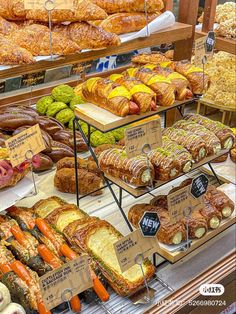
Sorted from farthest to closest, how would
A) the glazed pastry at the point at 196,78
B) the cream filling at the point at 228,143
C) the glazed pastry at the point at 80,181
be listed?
1. the glazed pastry at the point at 80,181
2. the cream filling at the point at 228,143
3. the glazed pastry at the point at 196,78

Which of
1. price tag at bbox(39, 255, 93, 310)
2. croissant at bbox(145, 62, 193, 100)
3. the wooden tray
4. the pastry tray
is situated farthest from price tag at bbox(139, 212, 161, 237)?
croissant at bbox(145, 62, 193, 100)

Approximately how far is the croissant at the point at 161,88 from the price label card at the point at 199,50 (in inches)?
11.2

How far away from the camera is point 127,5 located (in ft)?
6.57

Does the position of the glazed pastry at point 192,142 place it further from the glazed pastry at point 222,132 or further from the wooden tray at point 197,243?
the wooden tray at point 197,243

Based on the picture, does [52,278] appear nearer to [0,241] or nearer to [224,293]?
[0,241]

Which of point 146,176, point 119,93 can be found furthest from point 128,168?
point 119,93

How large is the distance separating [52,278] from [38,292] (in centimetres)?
15

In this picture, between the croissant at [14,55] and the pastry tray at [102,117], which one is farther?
the pastry tray at [102,117]

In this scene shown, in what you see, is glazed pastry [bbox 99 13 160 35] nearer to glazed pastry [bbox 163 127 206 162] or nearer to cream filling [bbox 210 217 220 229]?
glazed pastry [bbox 163 127 206 162]

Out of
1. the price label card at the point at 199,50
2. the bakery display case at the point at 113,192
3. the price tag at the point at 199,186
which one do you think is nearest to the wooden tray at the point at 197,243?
the bakery display case at the point at 113,192

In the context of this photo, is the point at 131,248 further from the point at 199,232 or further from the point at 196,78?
the point at 196,78

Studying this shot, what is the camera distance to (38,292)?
4.87 ft

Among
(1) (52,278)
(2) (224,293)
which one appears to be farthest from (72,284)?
(2) (224,293)

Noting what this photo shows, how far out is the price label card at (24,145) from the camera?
5.19 ft
